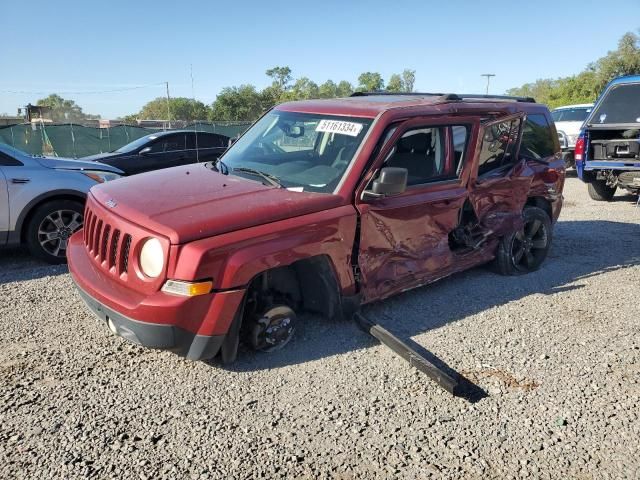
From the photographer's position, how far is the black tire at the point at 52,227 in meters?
5.65

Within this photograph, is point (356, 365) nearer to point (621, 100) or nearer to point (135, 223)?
point (135, 223)

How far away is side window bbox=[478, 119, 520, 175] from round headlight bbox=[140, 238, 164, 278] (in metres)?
3.12

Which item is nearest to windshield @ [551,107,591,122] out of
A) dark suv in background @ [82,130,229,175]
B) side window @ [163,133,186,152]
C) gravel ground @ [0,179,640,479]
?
dark suv in background @ [82,130,229,175]

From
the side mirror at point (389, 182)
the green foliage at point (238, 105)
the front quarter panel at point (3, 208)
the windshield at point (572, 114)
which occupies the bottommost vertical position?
the front quarter panel at point (3, 208)

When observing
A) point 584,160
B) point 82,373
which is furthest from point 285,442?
point 584,160

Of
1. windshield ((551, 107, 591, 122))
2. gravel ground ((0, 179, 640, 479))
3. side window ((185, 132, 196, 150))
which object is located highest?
windshield ((551, 107, 591, 122))

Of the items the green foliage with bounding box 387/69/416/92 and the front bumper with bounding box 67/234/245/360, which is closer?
the front bumper with bounding box 67/234/245/360

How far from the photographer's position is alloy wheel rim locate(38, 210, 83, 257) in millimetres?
5707

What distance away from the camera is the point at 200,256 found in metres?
2.97

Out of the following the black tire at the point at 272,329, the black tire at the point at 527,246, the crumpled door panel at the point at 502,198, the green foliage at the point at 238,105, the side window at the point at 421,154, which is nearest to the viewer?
the black tire at the point at 272,329

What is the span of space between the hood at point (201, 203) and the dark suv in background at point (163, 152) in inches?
248

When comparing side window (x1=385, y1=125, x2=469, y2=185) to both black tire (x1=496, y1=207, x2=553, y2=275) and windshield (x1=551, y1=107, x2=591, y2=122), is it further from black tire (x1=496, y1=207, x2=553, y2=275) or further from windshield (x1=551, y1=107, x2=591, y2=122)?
windshield (x1=551, y1=107, x2=591, y2=122)

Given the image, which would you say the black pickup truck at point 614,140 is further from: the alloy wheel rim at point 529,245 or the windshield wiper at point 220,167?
the windshield wiper at point 220,167

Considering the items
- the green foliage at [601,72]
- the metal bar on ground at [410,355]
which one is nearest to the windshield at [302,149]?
the metal bar on ground at [410,355]
